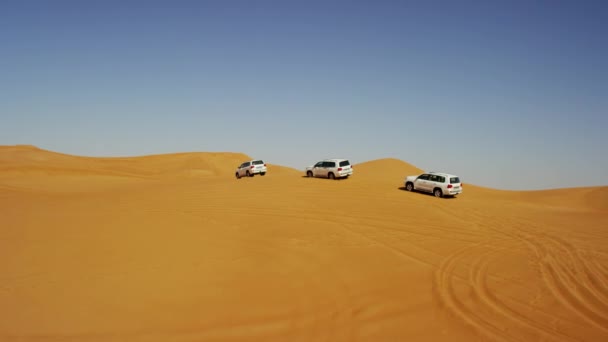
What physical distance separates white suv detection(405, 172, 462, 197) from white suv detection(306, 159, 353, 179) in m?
5.55

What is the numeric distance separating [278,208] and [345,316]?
10527 millimetres

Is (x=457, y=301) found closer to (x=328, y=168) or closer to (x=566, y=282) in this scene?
(x=566, y=282)

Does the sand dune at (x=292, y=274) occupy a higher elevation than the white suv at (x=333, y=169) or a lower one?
lower

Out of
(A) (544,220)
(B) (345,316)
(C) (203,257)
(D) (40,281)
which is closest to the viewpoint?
(B) (345,316)

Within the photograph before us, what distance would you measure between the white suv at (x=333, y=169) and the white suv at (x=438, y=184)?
555 centimetres

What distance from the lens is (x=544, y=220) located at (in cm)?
1836

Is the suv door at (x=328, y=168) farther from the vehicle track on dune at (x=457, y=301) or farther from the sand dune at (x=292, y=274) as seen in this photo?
the vehicle track on dune at (x=457, y=301)

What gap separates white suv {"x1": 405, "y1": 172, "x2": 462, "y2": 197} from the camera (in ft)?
76.2

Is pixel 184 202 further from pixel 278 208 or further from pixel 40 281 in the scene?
pixel 40 281

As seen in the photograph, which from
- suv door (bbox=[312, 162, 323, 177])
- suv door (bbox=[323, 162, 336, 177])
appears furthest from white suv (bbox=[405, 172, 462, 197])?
suv door (bbox=[312, 162, 323, 177])

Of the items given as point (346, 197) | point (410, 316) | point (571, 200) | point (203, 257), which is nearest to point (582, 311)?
point (410, 316)

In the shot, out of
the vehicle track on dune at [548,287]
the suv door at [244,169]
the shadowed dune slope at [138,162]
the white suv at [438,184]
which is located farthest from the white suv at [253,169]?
the vehicle track on dune at [548,287]

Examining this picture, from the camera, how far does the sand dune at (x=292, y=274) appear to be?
639 cm

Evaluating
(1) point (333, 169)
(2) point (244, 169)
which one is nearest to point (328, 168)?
(1) point (333, 169)
